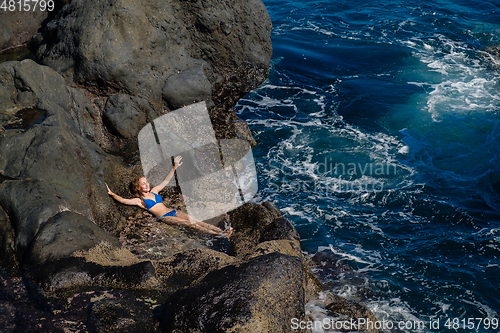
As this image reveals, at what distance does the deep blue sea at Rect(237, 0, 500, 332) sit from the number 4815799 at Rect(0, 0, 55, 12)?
506 cm

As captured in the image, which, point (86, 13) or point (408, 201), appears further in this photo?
point (408, 201)

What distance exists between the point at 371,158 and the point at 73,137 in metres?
6.04

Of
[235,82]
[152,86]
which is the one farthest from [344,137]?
[152,86]

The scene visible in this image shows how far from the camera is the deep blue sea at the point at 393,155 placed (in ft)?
19.9

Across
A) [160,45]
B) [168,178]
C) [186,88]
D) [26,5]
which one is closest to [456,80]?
[186,88]

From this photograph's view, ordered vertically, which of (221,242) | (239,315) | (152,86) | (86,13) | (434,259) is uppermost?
(86,13)

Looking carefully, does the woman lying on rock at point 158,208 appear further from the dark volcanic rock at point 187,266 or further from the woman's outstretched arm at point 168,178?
the dark volcanic rock at point 187,266

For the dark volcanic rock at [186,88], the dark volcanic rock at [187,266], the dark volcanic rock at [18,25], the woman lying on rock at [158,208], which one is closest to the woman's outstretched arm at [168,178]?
the woman lying on rock at [158,208]

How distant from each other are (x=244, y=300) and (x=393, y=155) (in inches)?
255

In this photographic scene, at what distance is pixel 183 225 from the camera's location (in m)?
6.08

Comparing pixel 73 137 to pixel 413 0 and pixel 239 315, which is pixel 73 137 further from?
pixel 413 0

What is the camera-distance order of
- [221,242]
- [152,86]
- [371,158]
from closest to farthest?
[221,242]
[152,86]
[371,158]

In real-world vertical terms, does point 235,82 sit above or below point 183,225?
above

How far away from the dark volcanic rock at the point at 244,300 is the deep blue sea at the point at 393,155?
0.88m
